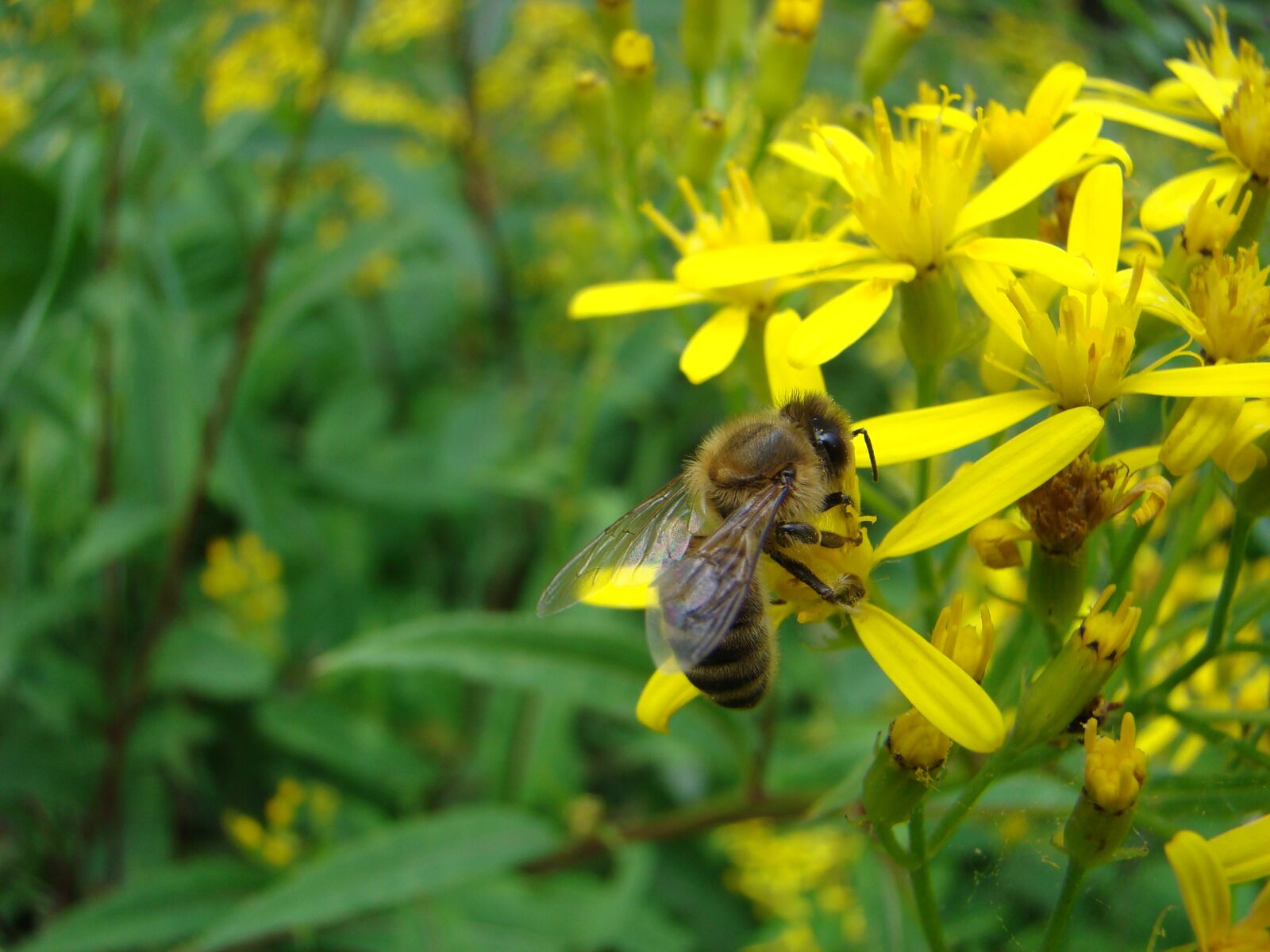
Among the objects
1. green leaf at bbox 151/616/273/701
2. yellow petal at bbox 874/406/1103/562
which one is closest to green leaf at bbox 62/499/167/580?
green leaf at bbox 151/616/273/701

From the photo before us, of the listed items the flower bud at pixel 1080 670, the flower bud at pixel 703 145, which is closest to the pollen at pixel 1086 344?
the flower bud at pixel 1080 670

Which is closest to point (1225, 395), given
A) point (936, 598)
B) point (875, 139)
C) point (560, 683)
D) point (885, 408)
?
point (936, 598)

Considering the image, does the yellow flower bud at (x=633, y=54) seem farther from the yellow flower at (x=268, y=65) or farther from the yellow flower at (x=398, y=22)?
the yellow flower at (x=398, y=22)

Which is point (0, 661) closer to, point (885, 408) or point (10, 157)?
point (10, 157)

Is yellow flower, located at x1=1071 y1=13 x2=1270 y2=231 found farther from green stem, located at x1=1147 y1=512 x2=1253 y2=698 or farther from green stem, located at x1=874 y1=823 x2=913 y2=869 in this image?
green stem, located at x1=874 y1=823 x2=913 y2=869

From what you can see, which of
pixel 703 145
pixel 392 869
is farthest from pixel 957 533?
pixel 392 869
